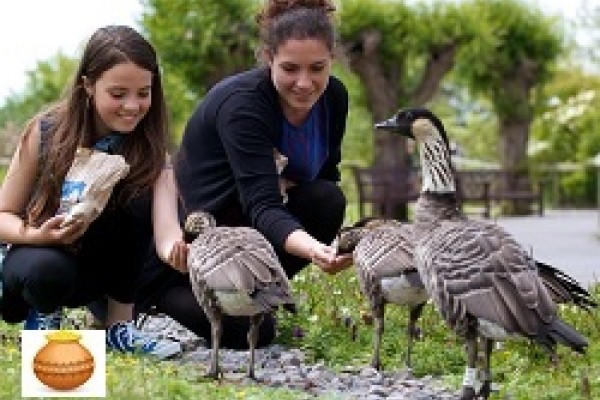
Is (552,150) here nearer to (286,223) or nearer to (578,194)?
(578,194)

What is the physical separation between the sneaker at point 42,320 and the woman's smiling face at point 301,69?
1.56 meters

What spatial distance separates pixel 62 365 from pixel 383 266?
5.04 feet

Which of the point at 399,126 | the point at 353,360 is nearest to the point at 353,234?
the point at 399,126

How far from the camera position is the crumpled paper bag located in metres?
5.80

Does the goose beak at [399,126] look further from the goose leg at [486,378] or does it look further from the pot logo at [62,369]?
the pot logo at [62,369]

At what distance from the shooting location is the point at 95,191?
582 cm

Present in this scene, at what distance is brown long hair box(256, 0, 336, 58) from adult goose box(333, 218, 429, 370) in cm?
89

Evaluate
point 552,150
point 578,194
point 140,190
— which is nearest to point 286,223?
point 140,190

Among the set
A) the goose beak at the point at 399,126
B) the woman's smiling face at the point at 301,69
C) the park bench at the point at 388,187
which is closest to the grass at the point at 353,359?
the goose beak at the point at 399,126

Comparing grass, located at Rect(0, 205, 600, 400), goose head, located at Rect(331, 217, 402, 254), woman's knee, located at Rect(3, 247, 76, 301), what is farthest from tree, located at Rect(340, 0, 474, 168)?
goose head, located at Rect(331, 217, 402, 254)

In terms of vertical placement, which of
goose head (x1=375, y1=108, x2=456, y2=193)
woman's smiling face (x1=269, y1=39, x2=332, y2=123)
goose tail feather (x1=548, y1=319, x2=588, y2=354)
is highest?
woman's smiling face (x1=269, y1=39, x2=332, y2=123)

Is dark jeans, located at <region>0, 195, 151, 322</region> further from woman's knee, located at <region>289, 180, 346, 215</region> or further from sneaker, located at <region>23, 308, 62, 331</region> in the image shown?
woman's knee, located at <region>289, 180, 346, 215</region>

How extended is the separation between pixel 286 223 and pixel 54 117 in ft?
4.64

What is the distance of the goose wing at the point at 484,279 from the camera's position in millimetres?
4473
